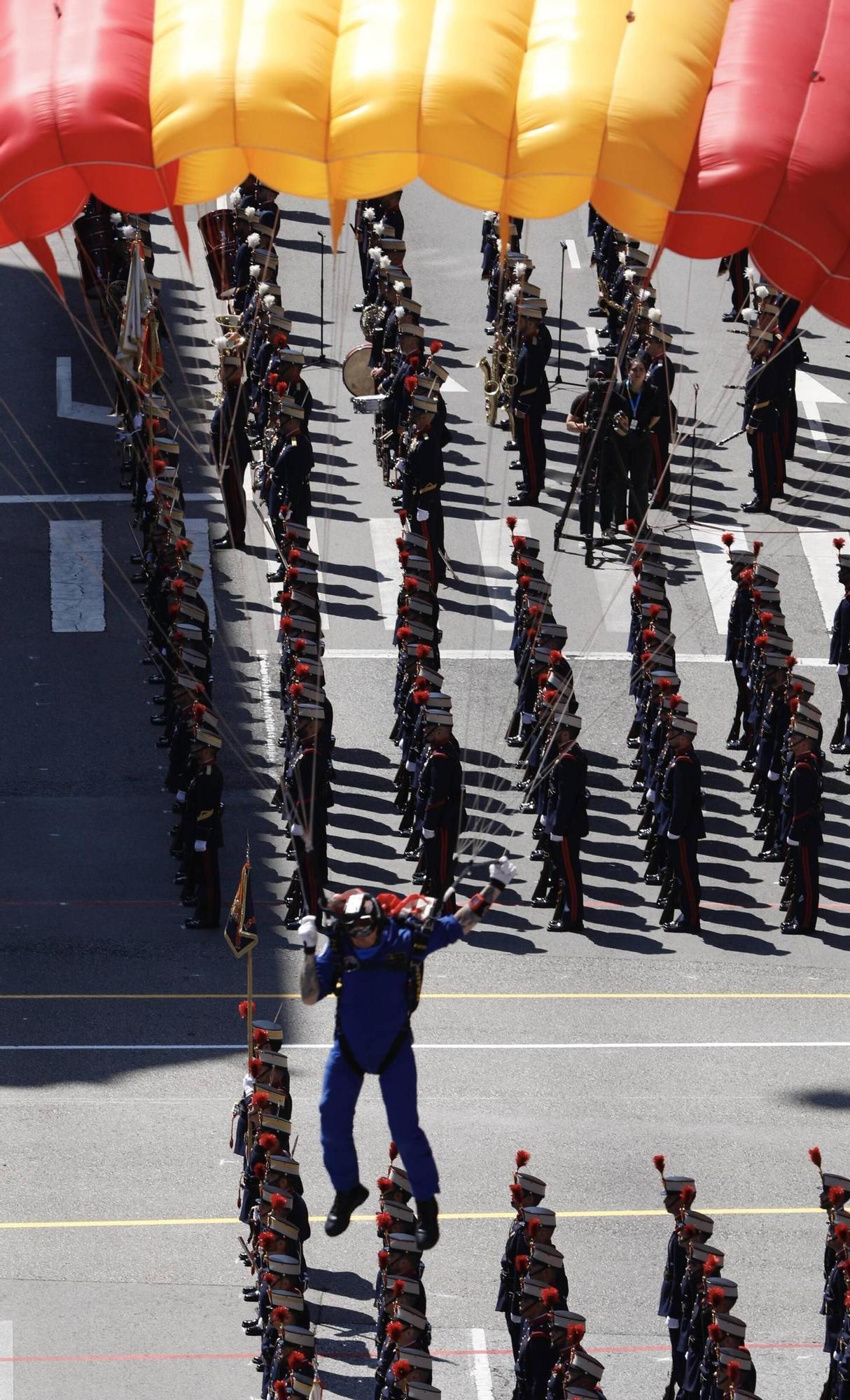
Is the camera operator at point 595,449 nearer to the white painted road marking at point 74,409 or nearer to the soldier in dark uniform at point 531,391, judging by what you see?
the soldier in dark uniform at point 531,391

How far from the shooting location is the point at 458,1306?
27422 millimetres

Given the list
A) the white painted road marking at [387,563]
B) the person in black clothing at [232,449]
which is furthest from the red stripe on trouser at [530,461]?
the person in black clothing at [232,449]

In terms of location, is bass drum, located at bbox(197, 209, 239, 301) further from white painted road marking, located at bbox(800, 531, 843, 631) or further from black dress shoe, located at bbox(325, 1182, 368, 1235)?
black dress shoe, located at bbox(325, 1182, 368, 1235)

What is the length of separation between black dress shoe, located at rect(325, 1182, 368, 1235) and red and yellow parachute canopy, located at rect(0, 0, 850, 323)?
7.46 m

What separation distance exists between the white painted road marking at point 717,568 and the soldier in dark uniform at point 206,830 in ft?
26.3

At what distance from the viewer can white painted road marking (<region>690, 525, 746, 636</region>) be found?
38344 mm

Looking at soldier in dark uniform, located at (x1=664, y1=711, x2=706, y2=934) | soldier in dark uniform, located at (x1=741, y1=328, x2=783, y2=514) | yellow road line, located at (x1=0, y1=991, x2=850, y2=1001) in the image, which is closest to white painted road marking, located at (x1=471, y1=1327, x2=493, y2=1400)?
yellow road line, located at (x1=0, y1=991, x2=850, y2=1001)

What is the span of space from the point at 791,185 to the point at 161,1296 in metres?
10.2

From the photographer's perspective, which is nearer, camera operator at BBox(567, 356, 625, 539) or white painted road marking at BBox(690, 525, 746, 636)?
camera operator at BBox(567, 356, 625, 539)

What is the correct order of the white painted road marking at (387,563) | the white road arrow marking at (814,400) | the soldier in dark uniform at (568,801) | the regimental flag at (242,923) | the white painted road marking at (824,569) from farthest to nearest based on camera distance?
the white road arrow marking at (814,400)
the white painted road marking at (824,569)
the white painted road marking at (387,563)
the soldier in dark uniform at (568,801)
the regimental flag at (242,923)

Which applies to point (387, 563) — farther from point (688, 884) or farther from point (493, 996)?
point (493, 996)

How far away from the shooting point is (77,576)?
38625 mm

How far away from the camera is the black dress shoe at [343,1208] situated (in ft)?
74.9

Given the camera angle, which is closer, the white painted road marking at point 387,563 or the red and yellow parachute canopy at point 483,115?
the red and yellow parachute canopy at point 483,115
